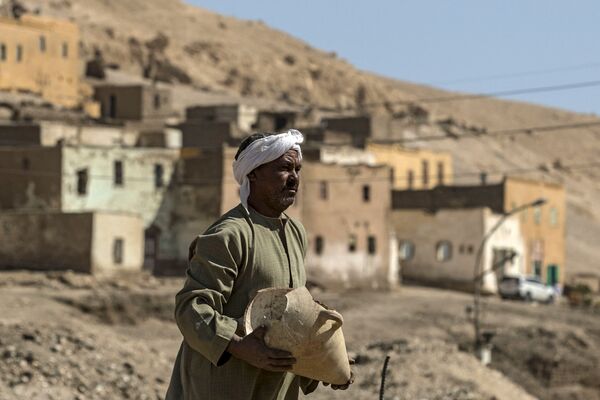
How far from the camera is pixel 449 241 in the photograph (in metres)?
59.8

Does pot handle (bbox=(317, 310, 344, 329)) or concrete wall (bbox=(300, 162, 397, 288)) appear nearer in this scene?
pot handle (bbox=(317, 310, 344, 329))

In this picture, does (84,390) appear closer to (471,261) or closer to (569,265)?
(471,261)

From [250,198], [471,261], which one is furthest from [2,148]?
[250,198]

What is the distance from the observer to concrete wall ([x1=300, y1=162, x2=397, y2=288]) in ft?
176

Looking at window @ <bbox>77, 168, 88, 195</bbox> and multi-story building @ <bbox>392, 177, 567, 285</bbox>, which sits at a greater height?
window @ <bbox>77, 168, 88, 195</bbox>

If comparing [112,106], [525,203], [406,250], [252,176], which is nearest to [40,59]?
[112,106]

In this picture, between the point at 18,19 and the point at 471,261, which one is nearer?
the point at 471,261

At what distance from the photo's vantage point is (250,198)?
6.86 meters

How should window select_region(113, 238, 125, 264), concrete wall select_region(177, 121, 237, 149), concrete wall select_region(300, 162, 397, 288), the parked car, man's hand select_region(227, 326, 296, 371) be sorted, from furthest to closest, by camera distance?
concrete wall select_region(177, 121, 237, 149), the parked car, concrete wall select_region(300, 162, 397, 288), window select_region(113, 238, 125, 264), man's hand select_region(227, 326, 296, 371)

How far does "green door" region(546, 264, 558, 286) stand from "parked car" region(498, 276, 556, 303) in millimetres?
7952

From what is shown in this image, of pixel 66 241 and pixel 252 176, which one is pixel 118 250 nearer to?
pixel 66 241

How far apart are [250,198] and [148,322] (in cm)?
3358

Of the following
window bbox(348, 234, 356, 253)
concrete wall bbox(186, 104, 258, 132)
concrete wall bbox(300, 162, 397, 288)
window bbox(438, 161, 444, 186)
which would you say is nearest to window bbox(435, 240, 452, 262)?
concrete wall bbox(300, 162, 397, 288)

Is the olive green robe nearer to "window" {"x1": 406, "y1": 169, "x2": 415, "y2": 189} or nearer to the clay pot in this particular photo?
the clay pot
